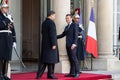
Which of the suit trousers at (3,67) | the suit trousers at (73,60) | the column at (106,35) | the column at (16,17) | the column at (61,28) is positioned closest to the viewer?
the suit trousers at (3,67)

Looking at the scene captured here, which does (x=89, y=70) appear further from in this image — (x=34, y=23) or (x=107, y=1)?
(x=34, y=23)

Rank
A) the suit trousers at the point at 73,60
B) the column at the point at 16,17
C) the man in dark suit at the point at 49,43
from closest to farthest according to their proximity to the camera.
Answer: the man in dark suit at the point at 49,43
the suit trousers at the point at 73,60
the column at the point at 16,17

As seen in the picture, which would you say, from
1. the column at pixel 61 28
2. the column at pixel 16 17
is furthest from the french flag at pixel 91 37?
the column at pixel 16 17

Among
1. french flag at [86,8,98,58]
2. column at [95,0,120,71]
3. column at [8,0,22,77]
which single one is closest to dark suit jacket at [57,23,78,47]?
column at [8,0,22,77]

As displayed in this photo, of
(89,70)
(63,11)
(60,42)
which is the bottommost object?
(89,70)

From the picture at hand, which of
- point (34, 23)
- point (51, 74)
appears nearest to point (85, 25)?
point (34, 23)

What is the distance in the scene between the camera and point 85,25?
51.2 ft

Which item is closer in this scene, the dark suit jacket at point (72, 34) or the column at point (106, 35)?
the dark suit jacket at point (72, 34)

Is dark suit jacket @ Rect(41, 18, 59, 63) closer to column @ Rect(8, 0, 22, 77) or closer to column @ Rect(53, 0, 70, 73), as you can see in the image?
column @ Rect(53, 0, 70, 73)

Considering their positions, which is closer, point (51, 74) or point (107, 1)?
point (51, 74)

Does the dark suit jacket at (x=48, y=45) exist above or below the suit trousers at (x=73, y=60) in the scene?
above

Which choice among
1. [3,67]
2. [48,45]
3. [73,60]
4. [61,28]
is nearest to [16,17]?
[61,28]

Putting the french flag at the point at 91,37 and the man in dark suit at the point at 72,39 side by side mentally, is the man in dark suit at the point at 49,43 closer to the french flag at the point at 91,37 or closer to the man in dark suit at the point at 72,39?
the man in dark suit at the point at 72,39

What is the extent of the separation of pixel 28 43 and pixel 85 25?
3.33 meters
